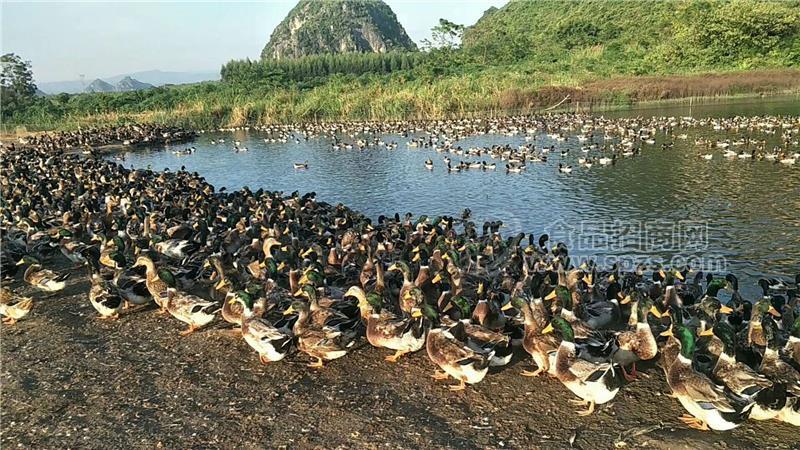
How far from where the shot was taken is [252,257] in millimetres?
13648

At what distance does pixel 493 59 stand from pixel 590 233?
74.5 m

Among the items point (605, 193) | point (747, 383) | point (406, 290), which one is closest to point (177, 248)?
point (406, 290)

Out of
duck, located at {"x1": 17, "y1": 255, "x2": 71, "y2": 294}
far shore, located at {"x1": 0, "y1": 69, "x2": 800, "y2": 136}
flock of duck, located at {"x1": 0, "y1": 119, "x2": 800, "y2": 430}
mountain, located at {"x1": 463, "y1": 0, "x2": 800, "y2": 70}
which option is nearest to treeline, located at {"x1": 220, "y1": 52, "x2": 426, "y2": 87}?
mountain, located at {"x1": 463, "y1": 0, "x2": 800, "y2": 70}

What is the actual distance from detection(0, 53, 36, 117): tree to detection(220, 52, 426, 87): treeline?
103 ft

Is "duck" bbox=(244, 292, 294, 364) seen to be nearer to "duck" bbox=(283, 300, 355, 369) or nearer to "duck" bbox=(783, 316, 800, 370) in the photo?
"duck" bbox=(283, 300, 355, 369)

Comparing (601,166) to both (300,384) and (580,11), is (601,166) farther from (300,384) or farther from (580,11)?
(580,11)

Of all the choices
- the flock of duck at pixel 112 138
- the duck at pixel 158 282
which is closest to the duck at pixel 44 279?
the duck at pixel 158 282

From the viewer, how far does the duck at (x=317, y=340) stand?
28.9 ft

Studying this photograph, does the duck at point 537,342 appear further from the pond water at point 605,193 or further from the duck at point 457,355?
the pond water at point 605,193

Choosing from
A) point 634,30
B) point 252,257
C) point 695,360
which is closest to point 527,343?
point 695,360

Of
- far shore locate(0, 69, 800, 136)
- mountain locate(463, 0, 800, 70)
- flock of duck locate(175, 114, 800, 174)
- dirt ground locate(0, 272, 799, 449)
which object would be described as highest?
mountain locate(463, 0, 800, 70)

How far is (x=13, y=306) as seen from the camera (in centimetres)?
1122

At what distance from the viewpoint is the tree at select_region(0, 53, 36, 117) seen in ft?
219

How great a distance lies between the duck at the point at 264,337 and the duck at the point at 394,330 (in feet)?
4.34
